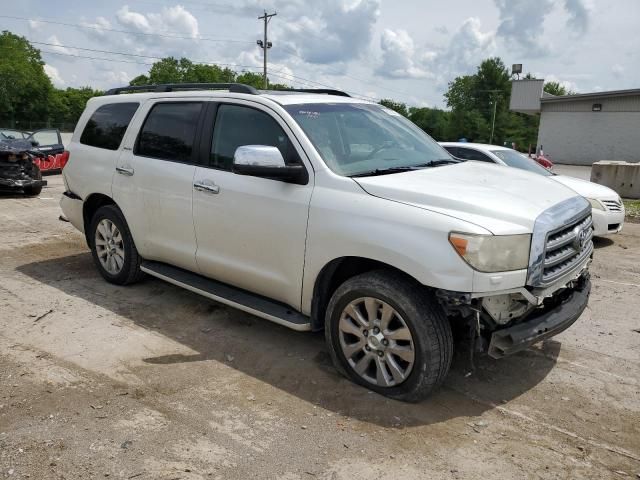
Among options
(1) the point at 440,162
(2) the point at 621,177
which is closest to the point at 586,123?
(2) the point at 621,177

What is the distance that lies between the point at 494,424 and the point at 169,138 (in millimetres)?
3488

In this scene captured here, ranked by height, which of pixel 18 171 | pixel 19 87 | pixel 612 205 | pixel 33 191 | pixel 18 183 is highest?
A: pixel 19 87

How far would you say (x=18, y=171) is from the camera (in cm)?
1166

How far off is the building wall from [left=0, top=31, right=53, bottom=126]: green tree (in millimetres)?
52470

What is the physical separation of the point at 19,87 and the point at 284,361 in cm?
6555

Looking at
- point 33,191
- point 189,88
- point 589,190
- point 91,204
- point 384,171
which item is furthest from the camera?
point 33,191

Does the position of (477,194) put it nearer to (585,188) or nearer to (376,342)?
(376,342)

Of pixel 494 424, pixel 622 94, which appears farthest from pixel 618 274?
pixel 622 94

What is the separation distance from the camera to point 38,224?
9031mm

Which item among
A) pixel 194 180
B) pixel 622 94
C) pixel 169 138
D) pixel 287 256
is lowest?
pixel 287 256

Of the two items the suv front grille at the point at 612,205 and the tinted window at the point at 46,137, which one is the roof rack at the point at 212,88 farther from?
the tinted window at the point at 46,137

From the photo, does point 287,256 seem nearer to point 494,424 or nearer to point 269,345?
point 269,345

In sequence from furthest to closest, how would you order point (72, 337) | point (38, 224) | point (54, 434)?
point (38, 224) < point (72, 337) < point (54, 434)

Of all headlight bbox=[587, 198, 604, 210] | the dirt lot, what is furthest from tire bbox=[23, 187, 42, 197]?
headlight bbox=[587, 198, 604, 210]
